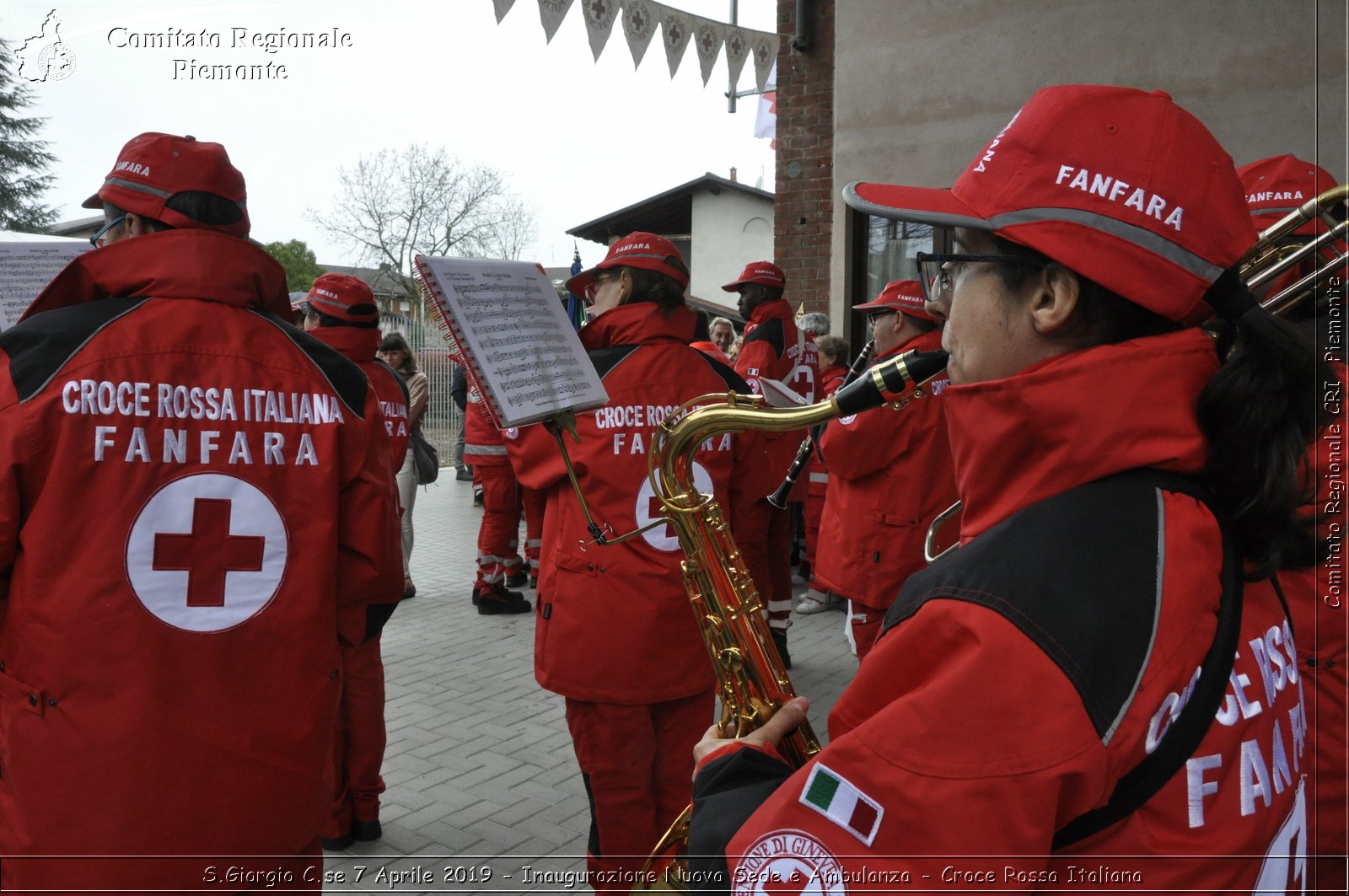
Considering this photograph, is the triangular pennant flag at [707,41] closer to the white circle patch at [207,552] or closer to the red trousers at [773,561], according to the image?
the red trousers at [773,561]

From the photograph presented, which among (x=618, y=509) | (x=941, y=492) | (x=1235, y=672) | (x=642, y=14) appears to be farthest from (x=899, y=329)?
(x=642, y=14)

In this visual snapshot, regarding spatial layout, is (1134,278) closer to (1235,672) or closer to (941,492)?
(1235,672)

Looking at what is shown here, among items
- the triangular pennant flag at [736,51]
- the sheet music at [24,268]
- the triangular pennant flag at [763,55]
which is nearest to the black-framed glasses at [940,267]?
the sheet music at [24,268]

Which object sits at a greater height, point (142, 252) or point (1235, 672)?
point (142, 252)

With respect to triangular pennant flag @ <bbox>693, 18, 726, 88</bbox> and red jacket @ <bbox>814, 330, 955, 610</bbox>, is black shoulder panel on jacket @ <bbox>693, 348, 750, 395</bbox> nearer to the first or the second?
red jacket @ <bbox>814, 330, 955, 610</bbox>

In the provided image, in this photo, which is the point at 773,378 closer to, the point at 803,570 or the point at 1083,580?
the point at 803,570

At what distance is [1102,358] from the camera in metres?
1.23

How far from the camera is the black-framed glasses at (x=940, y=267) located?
1368 mm

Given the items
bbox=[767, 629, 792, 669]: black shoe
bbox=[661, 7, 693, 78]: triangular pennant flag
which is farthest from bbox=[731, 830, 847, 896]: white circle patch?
bbox=[661, 7, 693, 78]: triangular pennant flag

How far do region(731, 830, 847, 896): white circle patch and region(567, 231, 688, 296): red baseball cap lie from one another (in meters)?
2.61

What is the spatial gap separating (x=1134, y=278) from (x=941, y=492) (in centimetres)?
340

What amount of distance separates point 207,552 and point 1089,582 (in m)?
1.95

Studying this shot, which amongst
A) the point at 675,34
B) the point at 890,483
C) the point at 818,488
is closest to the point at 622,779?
the point at 890,483

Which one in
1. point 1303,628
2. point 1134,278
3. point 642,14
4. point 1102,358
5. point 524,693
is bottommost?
point 524,693
